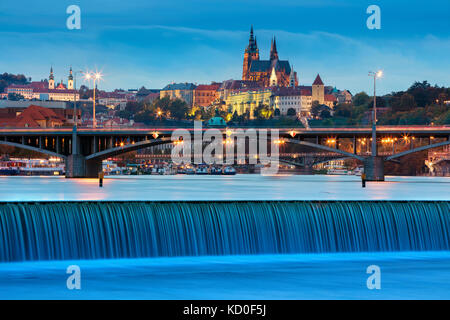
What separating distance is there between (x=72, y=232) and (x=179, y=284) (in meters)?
7.62

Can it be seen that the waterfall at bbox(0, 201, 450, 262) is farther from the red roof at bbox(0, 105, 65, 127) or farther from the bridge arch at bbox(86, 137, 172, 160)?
the red roof at bbox(0, 105, 65, 127)


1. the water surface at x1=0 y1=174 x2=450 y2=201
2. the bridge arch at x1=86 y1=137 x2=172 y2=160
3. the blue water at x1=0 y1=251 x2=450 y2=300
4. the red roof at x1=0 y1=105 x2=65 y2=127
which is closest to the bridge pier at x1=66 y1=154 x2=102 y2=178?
the bridge arch at x1=86 y1=137 x2=172 y2=160

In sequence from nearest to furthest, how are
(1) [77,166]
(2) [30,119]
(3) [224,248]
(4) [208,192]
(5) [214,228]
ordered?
(3) [224,248]
(5) [214,228]
(4) [208,192]
(1) [77,166]
(2) [30,119]

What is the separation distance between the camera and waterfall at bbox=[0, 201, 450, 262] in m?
39.5

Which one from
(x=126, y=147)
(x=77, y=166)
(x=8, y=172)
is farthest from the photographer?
(x=8, y=172)

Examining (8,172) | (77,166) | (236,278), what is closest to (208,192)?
(236,278)

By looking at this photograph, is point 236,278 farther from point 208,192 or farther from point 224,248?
point 208,192

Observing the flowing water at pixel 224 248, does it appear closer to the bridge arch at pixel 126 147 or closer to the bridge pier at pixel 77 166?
the bridge arch at pixel 126 147

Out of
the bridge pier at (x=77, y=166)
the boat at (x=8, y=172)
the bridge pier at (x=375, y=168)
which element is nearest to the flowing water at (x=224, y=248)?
the bridge pier at (x=375, y=168)

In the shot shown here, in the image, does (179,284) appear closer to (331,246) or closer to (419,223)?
(331,246)

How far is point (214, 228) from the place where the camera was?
42.2 m

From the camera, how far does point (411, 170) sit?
159 meters
